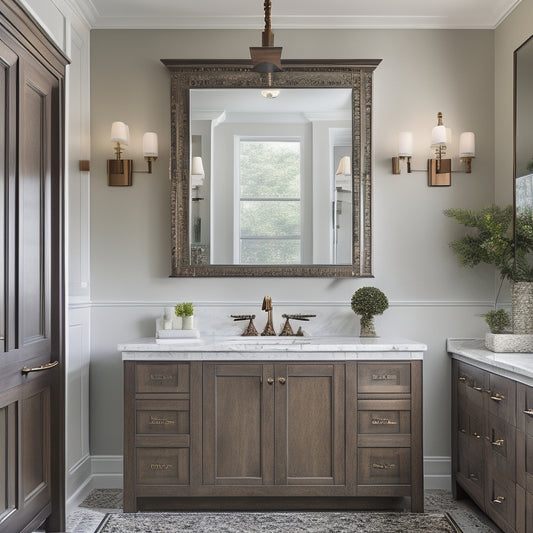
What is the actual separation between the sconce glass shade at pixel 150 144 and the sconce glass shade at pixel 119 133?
0.11 m


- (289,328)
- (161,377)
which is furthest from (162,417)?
(289,328)

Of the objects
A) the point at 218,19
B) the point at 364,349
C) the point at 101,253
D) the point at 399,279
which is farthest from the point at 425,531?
the point at 218,19

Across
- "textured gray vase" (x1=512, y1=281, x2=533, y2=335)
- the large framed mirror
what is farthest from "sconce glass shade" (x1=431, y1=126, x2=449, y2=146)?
"textured gray vase" (x1=512, y1=281, x2=533, y2=335)

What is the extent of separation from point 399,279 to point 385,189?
0.55 metres

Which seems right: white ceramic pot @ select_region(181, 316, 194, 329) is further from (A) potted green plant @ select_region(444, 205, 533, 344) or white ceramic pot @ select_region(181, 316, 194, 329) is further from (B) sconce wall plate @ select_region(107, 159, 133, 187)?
(A) potted green plant @ select_region(444, 205, 533, 344)

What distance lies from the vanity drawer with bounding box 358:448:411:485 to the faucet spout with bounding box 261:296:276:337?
84cm

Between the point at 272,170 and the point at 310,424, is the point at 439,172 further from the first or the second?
the point at 310,424

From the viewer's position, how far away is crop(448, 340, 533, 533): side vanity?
8.24ft

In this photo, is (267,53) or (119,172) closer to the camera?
(267,53)

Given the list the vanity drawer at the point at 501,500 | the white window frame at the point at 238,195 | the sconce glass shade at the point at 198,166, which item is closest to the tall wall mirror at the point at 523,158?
the vanity drawer at the point at 501,500

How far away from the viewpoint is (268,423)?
10.3 ft

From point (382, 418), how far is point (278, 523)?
75 cm

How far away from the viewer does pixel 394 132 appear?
3670 millimetres

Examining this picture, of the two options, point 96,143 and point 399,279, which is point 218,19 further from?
point 399,279
